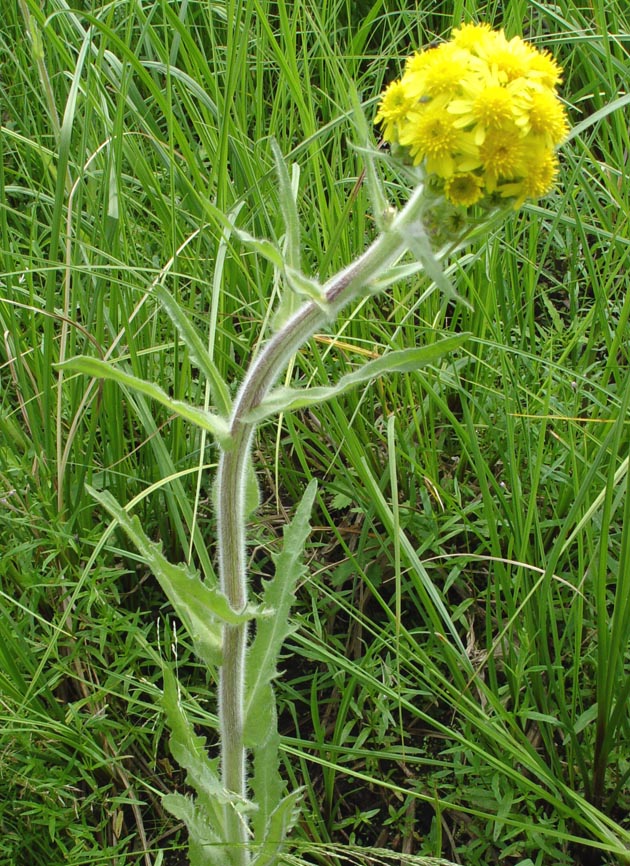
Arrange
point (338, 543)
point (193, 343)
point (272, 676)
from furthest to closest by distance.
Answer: point (338, 543), point (272, 676), point (193, 343)

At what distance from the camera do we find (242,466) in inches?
57.7

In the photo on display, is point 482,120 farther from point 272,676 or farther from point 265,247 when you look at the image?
point 272,676

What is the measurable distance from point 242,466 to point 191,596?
25cm

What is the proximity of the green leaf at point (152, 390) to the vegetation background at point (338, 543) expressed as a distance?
0.47 metres

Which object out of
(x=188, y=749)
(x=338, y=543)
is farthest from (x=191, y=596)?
(x=338, y=543)

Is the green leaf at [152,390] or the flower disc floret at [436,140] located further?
the green leaf at [152,390]

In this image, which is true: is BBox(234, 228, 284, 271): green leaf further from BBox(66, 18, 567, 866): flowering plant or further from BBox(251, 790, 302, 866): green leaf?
BBox(251, 790, 302, 866): green leaf

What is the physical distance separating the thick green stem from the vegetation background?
0.57 ft

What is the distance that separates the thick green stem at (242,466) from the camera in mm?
1277

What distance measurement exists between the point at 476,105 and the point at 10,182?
2.41m

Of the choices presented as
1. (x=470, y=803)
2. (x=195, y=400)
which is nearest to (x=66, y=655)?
(x=195, y=400)

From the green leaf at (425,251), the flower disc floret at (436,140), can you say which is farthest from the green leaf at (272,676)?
the flower disc floret at (436,140)

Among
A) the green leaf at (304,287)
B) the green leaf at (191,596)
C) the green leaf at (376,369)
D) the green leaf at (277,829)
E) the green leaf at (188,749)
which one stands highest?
the green leaf at (304,287)

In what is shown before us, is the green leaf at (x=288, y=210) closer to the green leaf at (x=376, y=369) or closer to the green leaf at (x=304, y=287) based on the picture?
the green leaf at (x=304, y=287)
